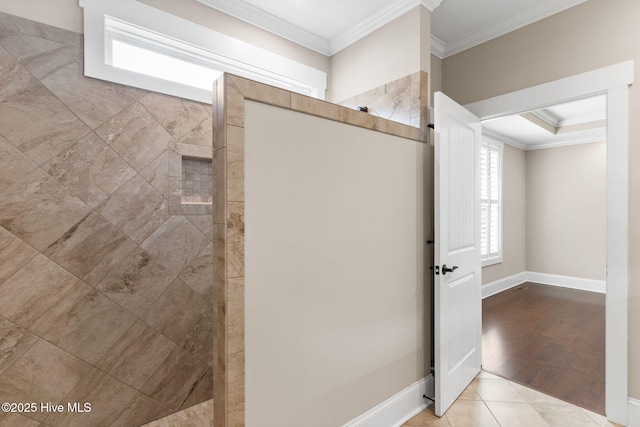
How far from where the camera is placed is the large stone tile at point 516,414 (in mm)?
2020

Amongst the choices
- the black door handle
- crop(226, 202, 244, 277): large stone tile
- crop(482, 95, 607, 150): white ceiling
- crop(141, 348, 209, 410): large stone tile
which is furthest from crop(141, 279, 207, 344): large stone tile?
crop(482, 95, 607, 150): white ceiling

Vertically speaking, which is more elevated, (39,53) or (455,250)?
(39,53)

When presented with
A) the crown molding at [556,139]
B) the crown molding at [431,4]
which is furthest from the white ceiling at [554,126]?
the crown molding at [431,4]

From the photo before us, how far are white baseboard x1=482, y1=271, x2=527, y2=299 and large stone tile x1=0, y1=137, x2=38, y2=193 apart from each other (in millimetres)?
5509

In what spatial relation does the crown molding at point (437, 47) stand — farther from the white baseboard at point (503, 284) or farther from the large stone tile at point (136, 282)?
the white baseboard at point (503, 284)

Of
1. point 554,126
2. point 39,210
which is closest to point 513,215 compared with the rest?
point 554,126

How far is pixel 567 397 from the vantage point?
229 cm

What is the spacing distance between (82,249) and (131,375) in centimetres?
85

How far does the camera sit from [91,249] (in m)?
1.87

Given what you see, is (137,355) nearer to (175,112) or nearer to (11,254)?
(11,254)

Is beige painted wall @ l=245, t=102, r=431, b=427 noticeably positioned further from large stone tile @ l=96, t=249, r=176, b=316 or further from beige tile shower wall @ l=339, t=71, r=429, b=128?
large stone tile @ l=96, t=249, r=176, b=316

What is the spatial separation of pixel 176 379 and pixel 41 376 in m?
0.74

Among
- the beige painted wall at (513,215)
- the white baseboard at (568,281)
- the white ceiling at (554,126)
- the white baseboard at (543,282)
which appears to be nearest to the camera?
the white ceiling at (554,126)

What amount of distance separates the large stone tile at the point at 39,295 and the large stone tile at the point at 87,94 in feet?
2.79
